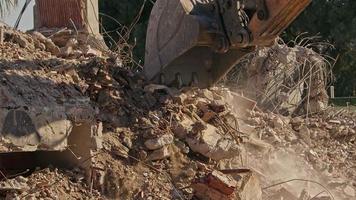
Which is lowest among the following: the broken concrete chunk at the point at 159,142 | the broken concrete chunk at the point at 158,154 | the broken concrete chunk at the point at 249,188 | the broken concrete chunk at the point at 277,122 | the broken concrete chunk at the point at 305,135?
the broken concrete chunk at the point at 305,135

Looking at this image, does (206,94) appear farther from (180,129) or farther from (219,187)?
(219,187)

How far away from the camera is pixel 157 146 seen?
20.3 ft

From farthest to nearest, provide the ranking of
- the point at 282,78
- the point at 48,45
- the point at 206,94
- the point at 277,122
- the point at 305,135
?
the point at 282,78, the point at 305,135, the point at 277,122, the point at 206,94, the point at 48,45

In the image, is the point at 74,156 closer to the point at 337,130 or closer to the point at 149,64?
the point at 149,64

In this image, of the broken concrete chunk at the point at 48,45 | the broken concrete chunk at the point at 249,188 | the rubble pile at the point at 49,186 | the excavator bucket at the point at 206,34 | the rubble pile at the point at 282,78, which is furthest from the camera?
the rubble pile at the point at 282,78

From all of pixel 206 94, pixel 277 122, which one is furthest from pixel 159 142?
pixel 277 122

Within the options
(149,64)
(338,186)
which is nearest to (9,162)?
(149,64)

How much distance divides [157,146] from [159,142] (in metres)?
0.04

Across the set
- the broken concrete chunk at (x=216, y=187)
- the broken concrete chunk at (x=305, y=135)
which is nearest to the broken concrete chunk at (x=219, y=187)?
the broken concrete chunk at (x=216, y=187)

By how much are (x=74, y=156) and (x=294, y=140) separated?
3375mm

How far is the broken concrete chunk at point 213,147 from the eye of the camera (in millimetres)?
6465

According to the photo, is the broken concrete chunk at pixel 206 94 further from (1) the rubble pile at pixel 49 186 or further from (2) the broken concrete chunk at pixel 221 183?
(1) the rubble pile at pixel 49 186

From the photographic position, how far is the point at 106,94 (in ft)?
20.8

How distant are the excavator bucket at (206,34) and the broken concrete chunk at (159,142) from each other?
3.83 ft
